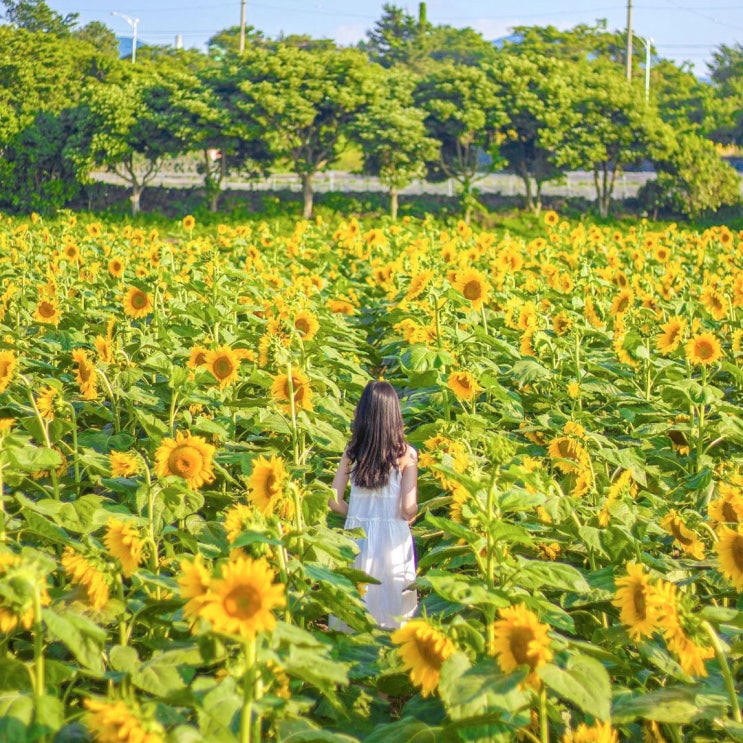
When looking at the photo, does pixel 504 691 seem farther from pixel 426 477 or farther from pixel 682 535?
pixel 426 477

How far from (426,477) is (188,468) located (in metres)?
1.54

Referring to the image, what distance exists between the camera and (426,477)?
4.68m

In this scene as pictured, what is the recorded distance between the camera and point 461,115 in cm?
2891

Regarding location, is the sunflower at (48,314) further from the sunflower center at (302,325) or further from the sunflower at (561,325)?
the sunflower at (561,325)

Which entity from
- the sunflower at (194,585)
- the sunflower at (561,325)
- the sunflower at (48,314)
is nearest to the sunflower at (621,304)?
the sunflower at (561,325)

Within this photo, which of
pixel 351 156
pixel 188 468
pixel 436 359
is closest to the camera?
pixel 188 468

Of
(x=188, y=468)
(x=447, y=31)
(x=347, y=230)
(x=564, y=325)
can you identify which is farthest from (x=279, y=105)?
(x=447, y=31)

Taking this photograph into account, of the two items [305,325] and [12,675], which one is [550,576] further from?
[305,325]

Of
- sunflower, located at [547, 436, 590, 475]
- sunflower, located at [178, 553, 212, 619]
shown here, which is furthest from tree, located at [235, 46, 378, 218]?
sunflower, located at [178, 553, 212, 619]

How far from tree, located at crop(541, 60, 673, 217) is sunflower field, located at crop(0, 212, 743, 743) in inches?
892

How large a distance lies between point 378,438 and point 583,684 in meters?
1.98

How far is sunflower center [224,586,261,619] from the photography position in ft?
6.31

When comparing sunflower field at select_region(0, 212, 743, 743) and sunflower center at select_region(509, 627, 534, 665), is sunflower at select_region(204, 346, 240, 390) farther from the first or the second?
sunflower center at select_region(509, 627, 534, 665)

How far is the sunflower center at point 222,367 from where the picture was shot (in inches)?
176
